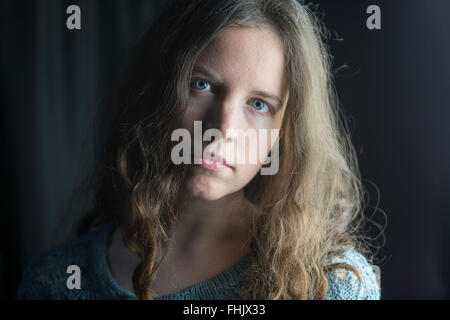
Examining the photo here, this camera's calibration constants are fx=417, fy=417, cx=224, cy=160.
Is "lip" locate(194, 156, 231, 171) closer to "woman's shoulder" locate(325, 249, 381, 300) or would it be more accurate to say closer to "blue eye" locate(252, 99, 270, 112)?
"blue eye" locate(252, 99, 270, 112)

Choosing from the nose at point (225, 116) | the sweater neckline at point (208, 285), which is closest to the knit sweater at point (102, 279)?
the sweater neckline at point (208, 285)

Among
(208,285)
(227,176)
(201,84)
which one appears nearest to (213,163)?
(227,176)

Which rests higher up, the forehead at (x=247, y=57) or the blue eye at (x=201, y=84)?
the forehead at (x=247, y=57)

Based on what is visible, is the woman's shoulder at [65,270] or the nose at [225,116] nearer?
the nose at [225,116]

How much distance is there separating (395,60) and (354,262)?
411mm

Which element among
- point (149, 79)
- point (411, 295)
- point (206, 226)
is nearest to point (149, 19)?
point (149, 79)

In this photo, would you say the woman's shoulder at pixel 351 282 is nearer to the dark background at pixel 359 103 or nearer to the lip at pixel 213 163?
the dark background at pixel 359 103

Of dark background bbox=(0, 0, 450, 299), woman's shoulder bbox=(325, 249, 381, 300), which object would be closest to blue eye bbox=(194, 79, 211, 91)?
dark background bbox=(0, 0, 450, 299)

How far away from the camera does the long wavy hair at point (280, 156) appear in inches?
28.7

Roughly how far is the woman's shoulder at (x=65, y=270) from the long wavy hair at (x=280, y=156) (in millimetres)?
114

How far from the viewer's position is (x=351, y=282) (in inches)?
30.0

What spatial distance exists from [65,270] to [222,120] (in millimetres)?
473
